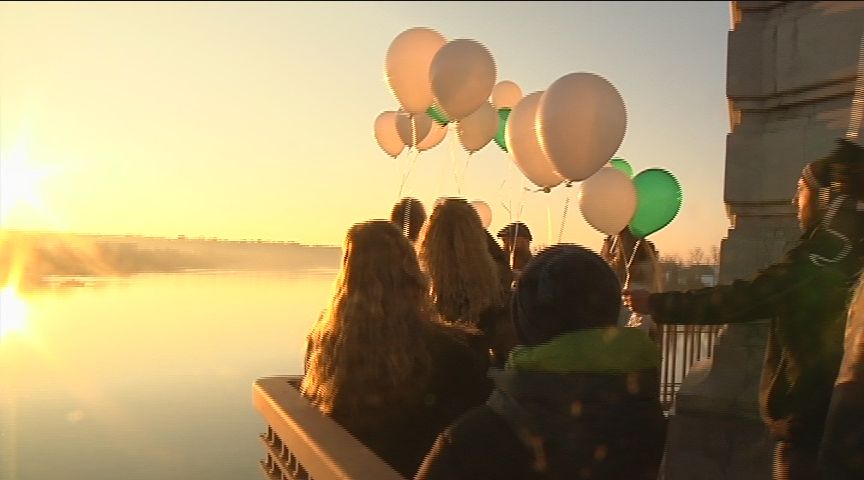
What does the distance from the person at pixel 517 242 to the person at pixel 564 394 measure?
3751 mm

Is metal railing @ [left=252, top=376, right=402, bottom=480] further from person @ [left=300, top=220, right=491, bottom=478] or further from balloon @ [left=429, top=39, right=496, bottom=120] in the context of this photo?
balloon @ [left=429, top=39, right=496, bottom=120]

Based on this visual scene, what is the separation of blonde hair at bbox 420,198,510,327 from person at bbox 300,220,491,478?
845mm

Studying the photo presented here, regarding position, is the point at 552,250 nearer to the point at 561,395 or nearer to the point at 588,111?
the point at 561,395

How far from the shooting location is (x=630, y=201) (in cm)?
525

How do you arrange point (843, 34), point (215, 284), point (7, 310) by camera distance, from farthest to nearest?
point (215, 284) < point (7, 310) < point (843, 34)

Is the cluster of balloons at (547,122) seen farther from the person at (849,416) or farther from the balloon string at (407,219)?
the person at (849,416)

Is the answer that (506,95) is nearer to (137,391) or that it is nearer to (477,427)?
(477,427)

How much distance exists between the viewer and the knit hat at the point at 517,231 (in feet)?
17.4

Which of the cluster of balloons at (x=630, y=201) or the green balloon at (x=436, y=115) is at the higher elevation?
the green balloon at (x=436, y=115)

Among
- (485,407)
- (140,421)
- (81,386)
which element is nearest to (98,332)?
(81,386)

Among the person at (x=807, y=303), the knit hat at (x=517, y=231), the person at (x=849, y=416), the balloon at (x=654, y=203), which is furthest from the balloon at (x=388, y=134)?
the person at (x=849, y=416)

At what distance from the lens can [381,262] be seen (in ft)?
7.73

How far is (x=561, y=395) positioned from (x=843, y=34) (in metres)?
3.02

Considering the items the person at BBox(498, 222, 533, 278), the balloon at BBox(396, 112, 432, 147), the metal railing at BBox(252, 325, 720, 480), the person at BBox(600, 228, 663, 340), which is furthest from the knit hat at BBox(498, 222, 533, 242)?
the metal railing at BBox(252, 325, 720, 480)
